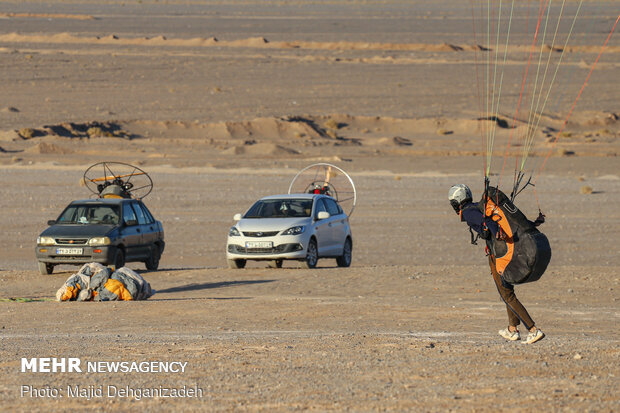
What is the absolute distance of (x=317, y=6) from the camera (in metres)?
200

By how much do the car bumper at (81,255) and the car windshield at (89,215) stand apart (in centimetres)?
96

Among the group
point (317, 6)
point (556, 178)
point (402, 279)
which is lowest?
point (317, 6)

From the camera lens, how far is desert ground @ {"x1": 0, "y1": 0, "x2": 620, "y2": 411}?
9.83 m

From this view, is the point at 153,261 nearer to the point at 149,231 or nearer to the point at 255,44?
the point at 149,231

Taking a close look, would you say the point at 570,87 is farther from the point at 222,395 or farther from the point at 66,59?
the point at 222,395

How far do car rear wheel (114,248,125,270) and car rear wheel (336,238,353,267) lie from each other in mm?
4820

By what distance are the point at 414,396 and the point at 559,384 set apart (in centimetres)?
130

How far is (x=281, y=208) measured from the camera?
23422 millimetres

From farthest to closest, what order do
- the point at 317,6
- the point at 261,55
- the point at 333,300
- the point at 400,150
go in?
the point at 317,6
the point at 261,55
the point at 400,150
the point at 333,300

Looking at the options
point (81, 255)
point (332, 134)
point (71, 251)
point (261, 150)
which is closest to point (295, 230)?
point (81, 255)

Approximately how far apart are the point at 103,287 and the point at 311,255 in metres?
6.33

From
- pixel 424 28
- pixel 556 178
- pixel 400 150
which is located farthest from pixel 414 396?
pixel 424 28

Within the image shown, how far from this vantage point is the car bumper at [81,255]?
20.9 meters

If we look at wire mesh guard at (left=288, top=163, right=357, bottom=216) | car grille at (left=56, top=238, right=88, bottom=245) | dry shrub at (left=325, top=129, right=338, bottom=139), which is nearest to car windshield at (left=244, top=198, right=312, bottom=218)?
car grille at (left=56, top=238, right=88, bottom=245)
